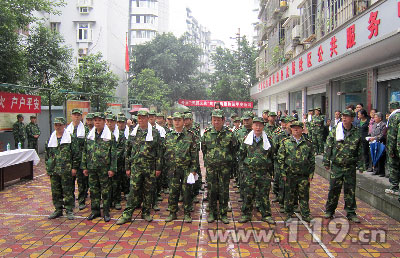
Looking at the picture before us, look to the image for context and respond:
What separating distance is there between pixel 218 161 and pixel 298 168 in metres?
1.31

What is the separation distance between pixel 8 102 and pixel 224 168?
8.48 meters

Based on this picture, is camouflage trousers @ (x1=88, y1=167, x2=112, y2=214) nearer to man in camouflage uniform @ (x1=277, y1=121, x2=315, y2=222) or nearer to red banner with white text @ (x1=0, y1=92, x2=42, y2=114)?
man in camouflage uniform @ (x1=277, y1=121, x2=315, y2=222)

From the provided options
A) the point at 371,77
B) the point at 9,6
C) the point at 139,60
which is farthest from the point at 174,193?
the point at 139,60

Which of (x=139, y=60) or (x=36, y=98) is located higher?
(x=139, y=60)

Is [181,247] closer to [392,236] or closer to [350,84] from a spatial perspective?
[392,236]

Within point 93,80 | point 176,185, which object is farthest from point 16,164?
point 93,80

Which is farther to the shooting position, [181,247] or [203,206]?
[203,206]

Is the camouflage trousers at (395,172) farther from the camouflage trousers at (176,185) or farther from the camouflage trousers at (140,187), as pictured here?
the camouflage trousers at (140,187)

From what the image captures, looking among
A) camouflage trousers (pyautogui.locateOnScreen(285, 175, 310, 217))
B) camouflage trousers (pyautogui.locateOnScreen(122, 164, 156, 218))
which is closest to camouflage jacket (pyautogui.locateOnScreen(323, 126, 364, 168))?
camouflage trousers (pyautogui.locateOnScreen(285, 175, 310, 217))

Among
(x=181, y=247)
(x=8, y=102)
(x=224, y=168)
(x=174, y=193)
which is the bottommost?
(x=181, y=247)

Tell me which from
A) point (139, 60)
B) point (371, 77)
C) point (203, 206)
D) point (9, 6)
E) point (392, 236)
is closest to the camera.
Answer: point (392, 236)

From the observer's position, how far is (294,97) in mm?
18094

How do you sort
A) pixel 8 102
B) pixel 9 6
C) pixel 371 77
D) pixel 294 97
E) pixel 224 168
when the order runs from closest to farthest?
pixel 224 168, pixel 371 77, pixel 8 102, pixel 9 6, pixel 294 97

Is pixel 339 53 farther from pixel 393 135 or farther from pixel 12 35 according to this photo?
pixel 12 35
